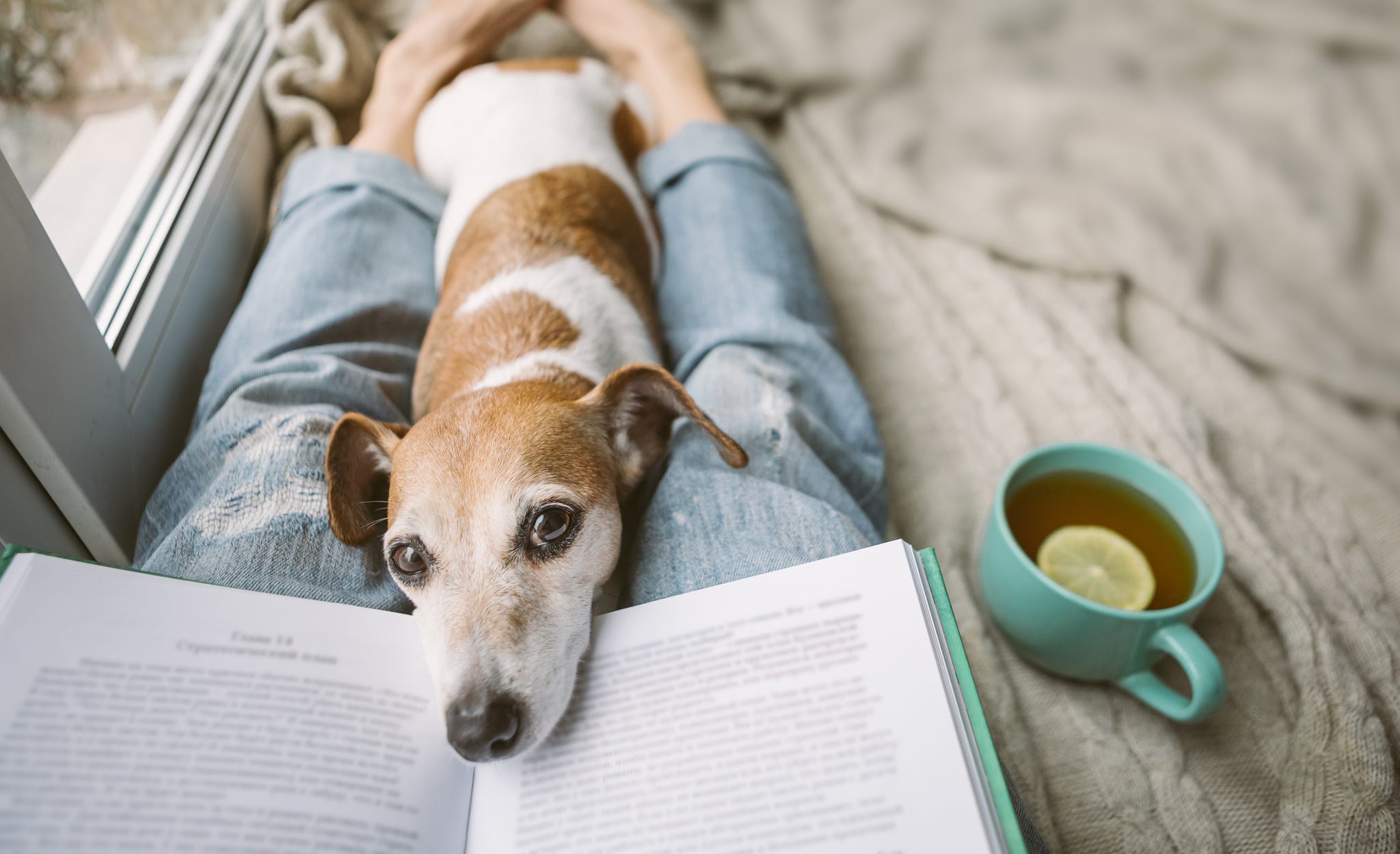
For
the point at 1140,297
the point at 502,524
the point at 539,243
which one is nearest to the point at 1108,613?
the point at 502,524

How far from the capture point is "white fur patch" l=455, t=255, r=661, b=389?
1229 millimetres

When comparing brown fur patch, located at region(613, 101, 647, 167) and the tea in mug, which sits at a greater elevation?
brown fur patch, located at region(613, 101, 647, 167)

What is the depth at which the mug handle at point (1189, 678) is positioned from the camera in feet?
3.10

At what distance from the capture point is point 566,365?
120 cm

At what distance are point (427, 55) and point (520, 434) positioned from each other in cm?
138

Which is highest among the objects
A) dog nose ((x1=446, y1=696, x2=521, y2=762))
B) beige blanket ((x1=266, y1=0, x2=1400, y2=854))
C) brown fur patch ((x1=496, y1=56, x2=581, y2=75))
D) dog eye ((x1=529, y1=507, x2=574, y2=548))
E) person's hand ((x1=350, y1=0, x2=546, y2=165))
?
person's hand ((x1=350, y1=0, x2=546, y2=165))

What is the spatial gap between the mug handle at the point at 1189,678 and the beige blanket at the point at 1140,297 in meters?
0.08

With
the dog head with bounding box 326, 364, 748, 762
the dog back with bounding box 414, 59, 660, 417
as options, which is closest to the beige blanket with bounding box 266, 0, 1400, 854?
the dog back with bounding box 414, 59, 660, 417

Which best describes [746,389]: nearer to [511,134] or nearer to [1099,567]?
[1099,567]

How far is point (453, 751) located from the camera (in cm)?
82

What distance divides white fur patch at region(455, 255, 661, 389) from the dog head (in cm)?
15

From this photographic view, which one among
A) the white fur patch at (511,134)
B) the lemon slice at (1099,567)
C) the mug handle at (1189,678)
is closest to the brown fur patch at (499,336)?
the white fur patch at (511,134)

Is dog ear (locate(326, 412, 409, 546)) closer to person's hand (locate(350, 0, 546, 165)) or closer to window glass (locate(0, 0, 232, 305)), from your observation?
window glass (locate(0, 0, 232, 305))

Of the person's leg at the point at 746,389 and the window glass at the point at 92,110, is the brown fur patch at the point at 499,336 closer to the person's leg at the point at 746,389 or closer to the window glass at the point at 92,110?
the person's leg at the point at 746,389
